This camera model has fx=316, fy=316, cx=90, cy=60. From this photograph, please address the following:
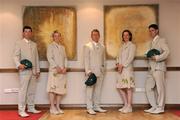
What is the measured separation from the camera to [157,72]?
6105mm

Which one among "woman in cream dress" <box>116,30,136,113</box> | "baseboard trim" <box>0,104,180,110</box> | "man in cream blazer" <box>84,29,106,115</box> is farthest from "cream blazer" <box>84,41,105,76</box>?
"baseboard trim" <box>0,104,180,110</box>

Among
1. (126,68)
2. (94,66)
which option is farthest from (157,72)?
(94,66)

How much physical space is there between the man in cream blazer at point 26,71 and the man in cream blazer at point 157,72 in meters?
2.26

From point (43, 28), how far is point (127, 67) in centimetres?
197

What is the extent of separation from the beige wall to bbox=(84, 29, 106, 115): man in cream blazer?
0.40 m

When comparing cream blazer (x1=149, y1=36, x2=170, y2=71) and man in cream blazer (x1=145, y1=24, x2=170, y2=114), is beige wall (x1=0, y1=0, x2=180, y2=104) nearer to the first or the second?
man in cream blazer (x1=145, y1=24, x2=170, y2=114)

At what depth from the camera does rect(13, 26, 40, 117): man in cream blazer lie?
5.95m

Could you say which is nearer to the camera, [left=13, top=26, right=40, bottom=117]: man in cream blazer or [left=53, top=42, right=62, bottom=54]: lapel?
[left=13, top=26, right=40, bottom=117]: man in cream blazer

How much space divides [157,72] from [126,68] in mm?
606

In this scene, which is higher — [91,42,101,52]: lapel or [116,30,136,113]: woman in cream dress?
[91,42,101,52]: lapel

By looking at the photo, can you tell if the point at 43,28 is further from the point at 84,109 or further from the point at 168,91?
the point at 168,91

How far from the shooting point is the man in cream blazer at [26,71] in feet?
19.5

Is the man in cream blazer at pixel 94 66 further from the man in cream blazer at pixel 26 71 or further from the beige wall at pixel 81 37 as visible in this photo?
the man in cream blazer at pixel 26 71

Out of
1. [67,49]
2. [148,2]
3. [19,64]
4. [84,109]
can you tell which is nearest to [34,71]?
[19,64]
